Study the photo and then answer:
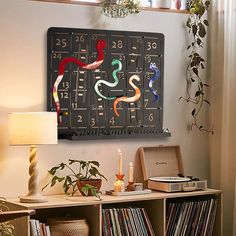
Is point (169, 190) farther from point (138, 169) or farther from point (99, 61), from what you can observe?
point (99, 61)

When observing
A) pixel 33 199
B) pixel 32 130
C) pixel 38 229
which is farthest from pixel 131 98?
pixel 38 229

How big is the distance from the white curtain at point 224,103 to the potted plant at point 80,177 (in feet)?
3.32

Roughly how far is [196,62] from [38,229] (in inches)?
75.4

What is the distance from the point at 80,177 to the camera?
4625 mm

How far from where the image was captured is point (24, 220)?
416cm

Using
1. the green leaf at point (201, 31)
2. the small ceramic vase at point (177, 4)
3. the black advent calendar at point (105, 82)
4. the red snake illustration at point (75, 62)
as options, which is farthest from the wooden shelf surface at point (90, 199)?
the small ceramic vase at point (177, 4)

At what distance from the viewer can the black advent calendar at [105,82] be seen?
472 cm

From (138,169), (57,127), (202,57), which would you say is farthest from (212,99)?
(57,127)

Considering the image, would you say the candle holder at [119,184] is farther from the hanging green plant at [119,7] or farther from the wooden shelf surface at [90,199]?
the hanging green plant at [119,7]

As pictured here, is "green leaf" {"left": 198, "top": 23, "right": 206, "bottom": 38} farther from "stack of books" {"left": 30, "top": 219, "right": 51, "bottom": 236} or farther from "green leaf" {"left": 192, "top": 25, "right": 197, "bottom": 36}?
"stack of books" {"left": 30, "top": 219, "right": 51, "bottom": 236}

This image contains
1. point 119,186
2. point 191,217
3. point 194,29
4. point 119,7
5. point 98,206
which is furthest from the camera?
point 194,29

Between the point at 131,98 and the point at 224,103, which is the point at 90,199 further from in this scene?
the point at 224,103

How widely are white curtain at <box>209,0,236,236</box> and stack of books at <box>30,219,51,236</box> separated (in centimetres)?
154

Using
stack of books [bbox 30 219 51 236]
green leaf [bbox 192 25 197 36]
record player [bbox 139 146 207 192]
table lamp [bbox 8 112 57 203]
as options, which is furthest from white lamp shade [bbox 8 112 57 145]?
green leaf [bbox 192 25 197 36]
